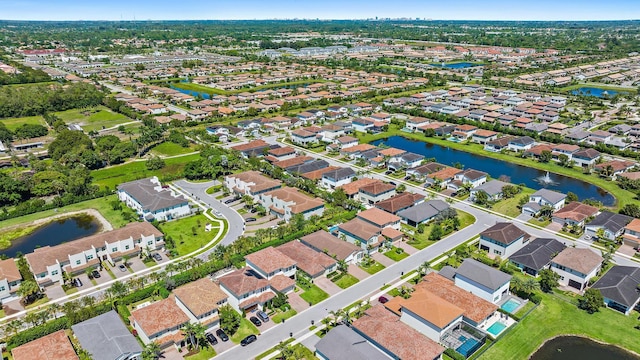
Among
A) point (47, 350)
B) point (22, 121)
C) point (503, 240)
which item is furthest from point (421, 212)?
point (22, 121)

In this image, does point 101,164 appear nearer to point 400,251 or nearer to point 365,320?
point 400,251

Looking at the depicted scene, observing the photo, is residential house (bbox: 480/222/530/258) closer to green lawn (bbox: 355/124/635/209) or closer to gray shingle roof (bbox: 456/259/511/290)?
gray shingle roof (bbox: 456/259/511/290)

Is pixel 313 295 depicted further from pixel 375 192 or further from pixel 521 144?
pixel 521 144

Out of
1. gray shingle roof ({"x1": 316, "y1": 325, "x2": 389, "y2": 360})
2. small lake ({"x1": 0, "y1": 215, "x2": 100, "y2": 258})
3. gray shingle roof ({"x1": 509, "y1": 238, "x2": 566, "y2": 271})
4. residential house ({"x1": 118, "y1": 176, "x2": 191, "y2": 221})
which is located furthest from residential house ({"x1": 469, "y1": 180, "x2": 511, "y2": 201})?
small lake ({"x1": 0, "y1": 215, "x2": 100, "y2": 258})

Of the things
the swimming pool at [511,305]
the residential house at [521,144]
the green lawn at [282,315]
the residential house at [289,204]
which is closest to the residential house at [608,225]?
the swimming pool at [511,305]

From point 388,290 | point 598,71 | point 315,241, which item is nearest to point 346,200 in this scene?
point 315,241
